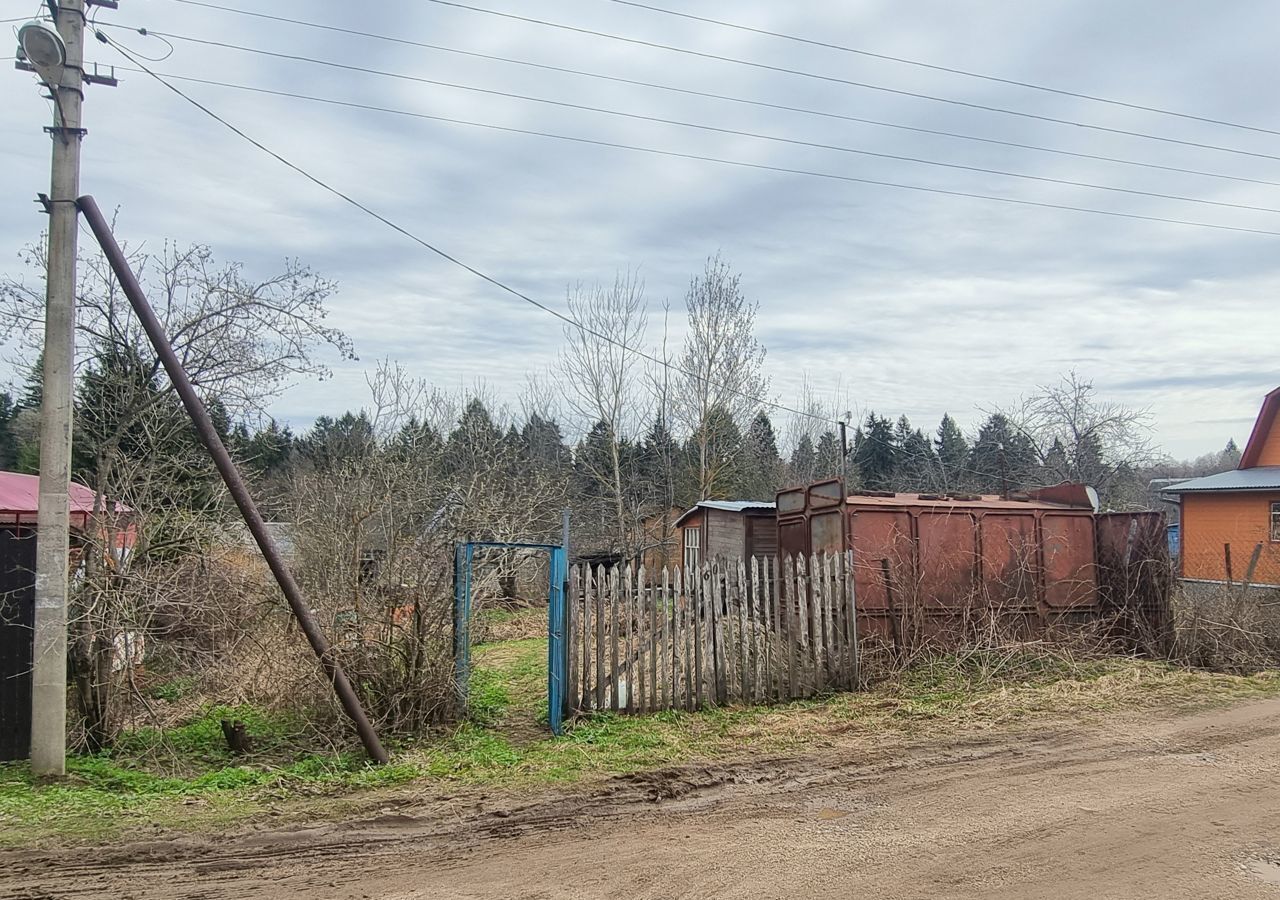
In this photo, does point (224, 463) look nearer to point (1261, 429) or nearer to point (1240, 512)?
point (1240, 512)

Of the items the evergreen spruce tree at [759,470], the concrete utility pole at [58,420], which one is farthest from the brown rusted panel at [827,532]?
the evergreen spruce tree at [759,470]

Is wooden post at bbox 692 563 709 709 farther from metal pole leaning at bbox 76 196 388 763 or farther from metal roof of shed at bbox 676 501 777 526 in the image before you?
metal roof of shed at bbox 676 501 777 526

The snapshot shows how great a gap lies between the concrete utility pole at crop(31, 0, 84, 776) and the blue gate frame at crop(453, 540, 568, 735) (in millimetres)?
3106

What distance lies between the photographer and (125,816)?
5.57m

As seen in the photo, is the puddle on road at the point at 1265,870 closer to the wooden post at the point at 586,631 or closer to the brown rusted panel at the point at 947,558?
the wooden post at the point at 586,631

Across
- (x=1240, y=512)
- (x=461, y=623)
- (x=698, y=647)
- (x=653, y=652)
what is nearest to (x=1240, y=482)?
(x=1240, y=512)

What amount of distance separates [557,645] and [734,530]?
499 inches

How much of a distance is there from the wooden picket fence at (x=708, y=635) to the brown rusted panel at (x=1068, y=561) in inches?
154

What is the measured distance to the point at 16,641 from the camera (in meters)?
6.93

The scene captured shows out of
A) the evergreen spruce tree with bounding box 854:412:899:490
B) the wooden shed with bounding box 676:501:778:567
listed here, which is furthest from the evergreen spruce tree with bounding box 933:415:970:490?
the wooden shed with bounding box 676:501:778:567

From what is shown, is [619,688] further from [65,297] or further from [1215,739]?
[65,297]

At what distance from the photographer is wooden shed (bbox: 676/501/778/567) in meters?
18.9

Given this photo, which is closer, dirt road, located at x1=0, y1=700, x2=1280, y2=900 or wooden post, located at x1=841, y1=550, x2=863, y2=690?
dirt road, located at x1=0, y1=700, x2=1280, y2=900

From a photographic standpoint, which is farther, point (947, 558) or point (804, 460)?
point (804, 460)
